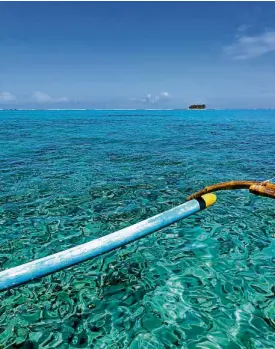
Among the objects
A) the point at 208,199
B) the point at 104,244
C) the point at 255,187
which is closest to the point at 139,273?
the point at 208,199

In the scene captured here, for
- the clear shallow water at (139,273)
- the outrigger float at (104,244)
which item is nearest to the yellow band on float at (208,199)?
the outrigger float at (104,244)

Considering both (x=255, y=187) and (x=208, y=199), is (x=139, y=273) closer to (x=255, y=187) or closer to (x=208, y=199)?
(x=208, y=199)

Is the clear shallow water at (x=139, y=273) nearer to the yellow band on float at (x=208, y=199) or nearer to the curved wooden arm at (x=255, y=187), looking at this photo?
the yellow band on float at (x=208, y=199)

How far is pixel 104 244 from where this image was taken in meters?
3.58

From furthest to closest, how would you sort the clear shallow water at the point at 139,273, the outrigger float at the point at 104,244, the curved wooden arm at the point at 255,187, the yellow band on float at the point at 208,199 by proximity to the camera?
1. the yellow band on float at the point at 208,199
2. the clear shallow water at the point at 139,273
3. the curved wooden arm at the point at 255,187
4. the outrigger float at the point at 104,244

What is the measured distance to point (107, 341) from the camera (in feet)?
14.6

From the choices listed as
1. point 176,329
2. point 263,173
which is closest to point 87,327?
point 176,329

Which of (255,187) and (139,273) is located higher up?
(255,187)

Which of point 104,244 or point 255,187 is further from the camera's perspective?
point 255,187

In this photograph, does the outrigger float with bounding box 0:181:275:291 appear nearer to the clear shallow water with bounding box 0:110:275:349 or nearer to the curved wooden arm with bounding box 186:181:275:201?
the curved wooden arm with bounding box 186:181:275:201

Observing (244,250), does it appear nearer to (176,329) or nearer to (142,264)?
(142,264)

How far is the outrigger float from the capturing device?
9.93ft

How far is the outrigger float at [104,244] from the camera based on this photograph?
3.03 m

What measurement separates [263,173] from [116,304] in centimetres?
1241
